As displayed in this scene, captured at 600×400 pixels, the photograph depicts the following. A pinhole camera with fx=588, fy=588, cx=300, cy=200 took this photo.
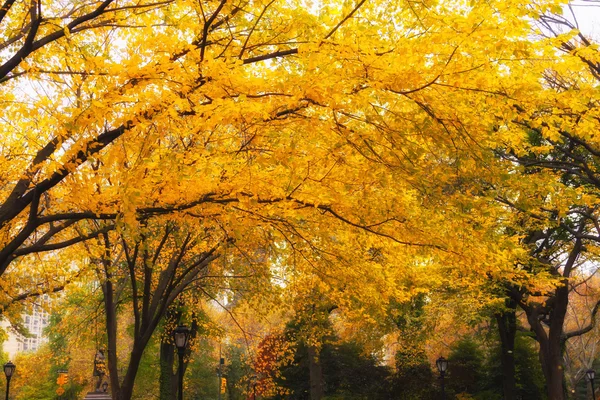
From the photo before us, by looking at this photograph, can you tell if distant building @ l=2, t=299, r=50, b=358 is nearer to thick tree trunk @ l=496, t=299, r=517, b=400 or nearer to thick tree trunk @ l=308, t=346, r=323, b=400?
thick tree trunk @ l=308, t=346, r=323, b=400

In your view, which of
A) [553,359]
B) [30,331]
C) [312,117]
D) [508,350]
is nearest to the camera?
[312,117]

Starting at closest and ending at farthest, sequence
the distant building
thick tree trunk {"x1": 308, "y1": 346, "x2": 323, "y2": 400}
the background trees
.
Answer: the background trees
the distant building
thick tree trunk {"x1": 308, "y1": 346, "x2": 323, "y2": 400}

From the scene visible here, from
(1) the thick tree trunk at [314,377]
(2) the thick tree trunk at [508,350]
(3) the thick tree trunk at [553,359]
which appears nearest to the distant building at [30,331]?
(1) the thick tree trunk at [314,377]

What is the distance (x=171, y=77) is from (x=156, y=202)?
155 centimetres

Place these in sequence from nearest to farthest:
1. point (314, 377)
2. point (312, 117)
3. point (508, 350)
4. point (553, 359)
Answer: point (312, 117)
point (553, 359)
point (508, 350)
point (314, 377)

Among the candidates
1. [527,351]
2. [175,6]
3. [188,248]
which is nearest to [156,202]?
[175,6]

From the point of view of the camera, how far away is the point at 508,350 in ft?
59.5

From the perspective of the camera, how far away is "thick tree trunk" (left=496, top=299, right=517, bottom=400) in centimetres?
1825

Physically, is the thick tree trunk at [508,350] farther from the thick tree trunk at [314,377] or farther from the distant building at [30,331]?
the distant building at [30,331]

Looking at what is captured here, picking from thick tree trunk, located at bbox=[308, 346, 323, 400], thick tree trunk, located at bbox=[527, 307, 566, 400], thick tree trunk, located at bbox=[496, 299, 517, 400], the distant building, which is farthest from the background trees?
thick tree trunk, located at bbox=[308, 346, 323, 400]

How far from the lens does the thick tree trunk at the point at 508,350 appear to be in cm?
1825

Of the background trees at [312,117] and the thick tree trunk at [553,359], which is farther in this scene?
the thick tree trunk at [553,359]

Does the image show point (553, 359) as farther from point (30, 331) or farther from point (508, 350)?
point (30, 331)

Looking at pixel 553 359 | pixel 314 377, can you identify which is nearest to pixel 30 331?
pixel 314 377
